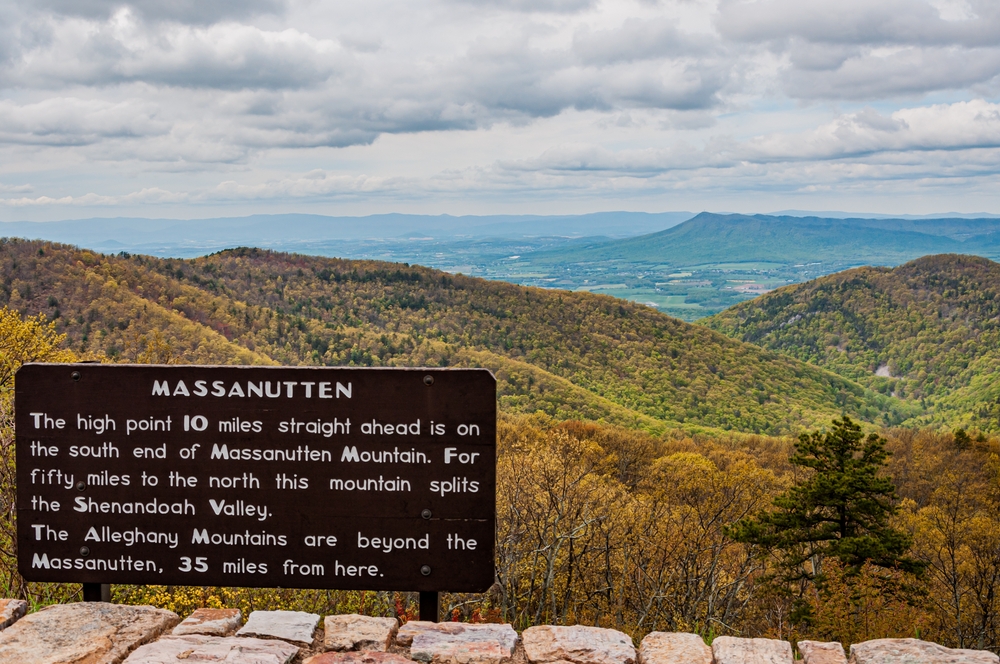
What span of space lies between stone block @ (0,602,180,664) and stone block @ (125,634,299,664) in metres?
0.16

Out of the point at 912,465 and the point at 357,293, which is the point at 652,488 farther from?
the point at 357,293

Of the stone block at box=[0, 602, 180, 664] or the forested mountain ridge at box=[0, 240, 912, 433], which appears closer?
the stone block at box=[0, 602, 180, 664]

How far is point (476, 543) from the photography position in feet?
13.4

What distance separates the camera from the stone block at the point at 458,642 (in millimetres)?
3971

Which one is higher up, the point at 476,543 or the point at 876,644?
the point at 476,543

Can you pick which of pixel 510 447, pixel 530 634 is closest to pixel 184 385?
pixel 530 634

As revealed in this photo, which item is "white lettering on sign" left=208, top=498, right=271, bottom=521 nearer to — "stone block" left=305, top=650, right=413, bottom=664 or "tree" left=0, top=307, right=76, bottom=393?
"stone block" left=305, top=650, right=413, bottom=664

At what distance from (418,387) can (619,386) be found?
108 m

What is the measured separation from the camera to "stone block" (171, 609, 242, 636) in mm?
4234

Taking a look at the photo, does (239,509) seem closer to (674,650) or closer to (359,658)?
(359,658)

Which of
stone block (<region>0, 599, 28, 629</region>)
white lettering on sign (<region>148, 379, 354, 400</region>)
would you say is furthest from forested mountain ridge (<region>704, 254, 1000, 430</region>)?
stone block (<region>0, 599, 28, 629</region>)

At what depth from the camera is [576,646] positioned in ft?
13.5

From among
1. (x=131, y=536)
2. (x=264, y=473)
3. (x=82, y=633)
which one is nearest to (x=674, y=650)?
(x=264, y=473)

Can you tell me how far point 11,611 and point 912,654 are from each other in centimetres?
484
